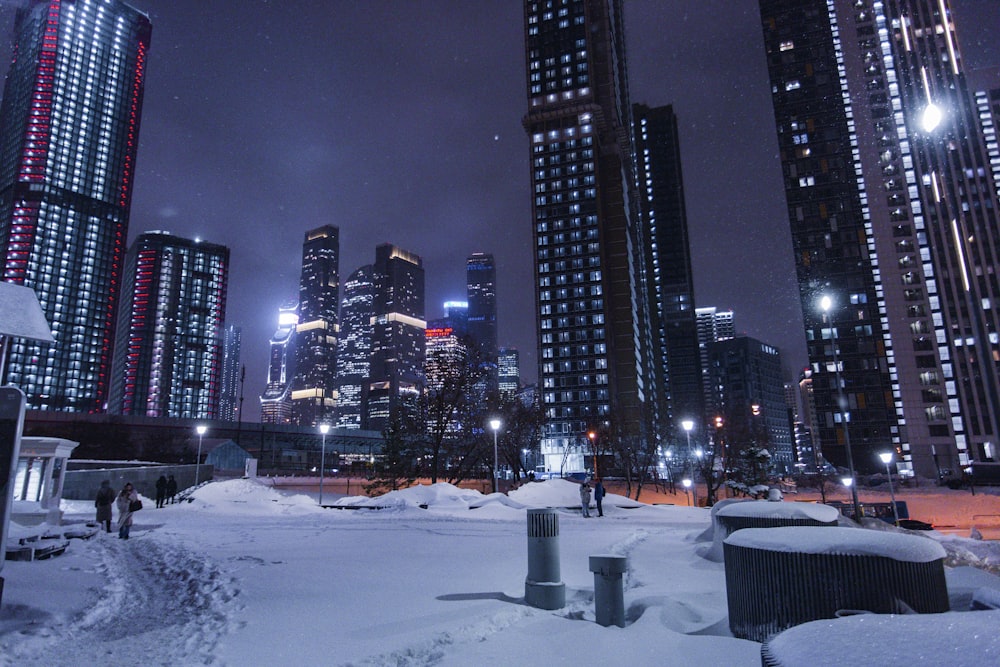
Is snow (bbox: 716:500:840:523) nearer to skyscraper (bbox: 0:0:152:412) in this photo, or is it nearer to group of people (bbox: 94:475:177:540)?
group of people (bbox: 94:475:177:540)

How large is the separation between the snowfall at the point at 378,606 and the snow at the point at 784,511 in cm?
127

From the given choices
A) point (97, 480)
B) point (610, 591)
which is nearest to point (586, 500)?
point (610, 591)

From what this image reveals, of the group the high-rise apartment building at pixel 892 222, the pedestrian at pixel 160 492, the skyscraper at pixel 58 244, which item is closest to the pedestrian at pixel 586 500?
the pedestrian at pixel 160 492

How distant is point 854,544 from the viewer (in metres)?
6.04

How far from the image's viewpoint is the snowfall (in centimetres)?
611

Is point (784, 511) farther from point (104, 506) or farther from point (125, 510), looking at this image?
point (104, 506)

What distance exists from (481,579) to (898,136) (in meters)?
116

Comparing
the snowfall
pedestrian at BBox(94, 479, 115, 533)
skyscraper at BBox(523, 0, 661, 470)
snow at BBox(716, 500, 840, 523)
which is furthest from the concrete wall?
skyscraper at BBox(523, 0, 661, 470)

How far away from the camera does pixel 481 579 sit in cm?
1054

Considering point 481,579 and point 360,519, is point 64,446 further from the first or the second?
point 481,579

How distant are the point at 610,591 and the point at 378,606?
10.8ft

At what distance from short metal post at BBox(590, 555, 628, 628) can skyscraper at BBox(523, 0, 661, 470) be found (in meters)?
109

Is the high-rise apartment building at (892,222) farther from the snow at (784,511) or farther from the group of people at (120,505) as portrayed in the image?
the group of people at (120,505)

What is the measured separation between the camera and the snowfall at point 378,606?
611 cm
